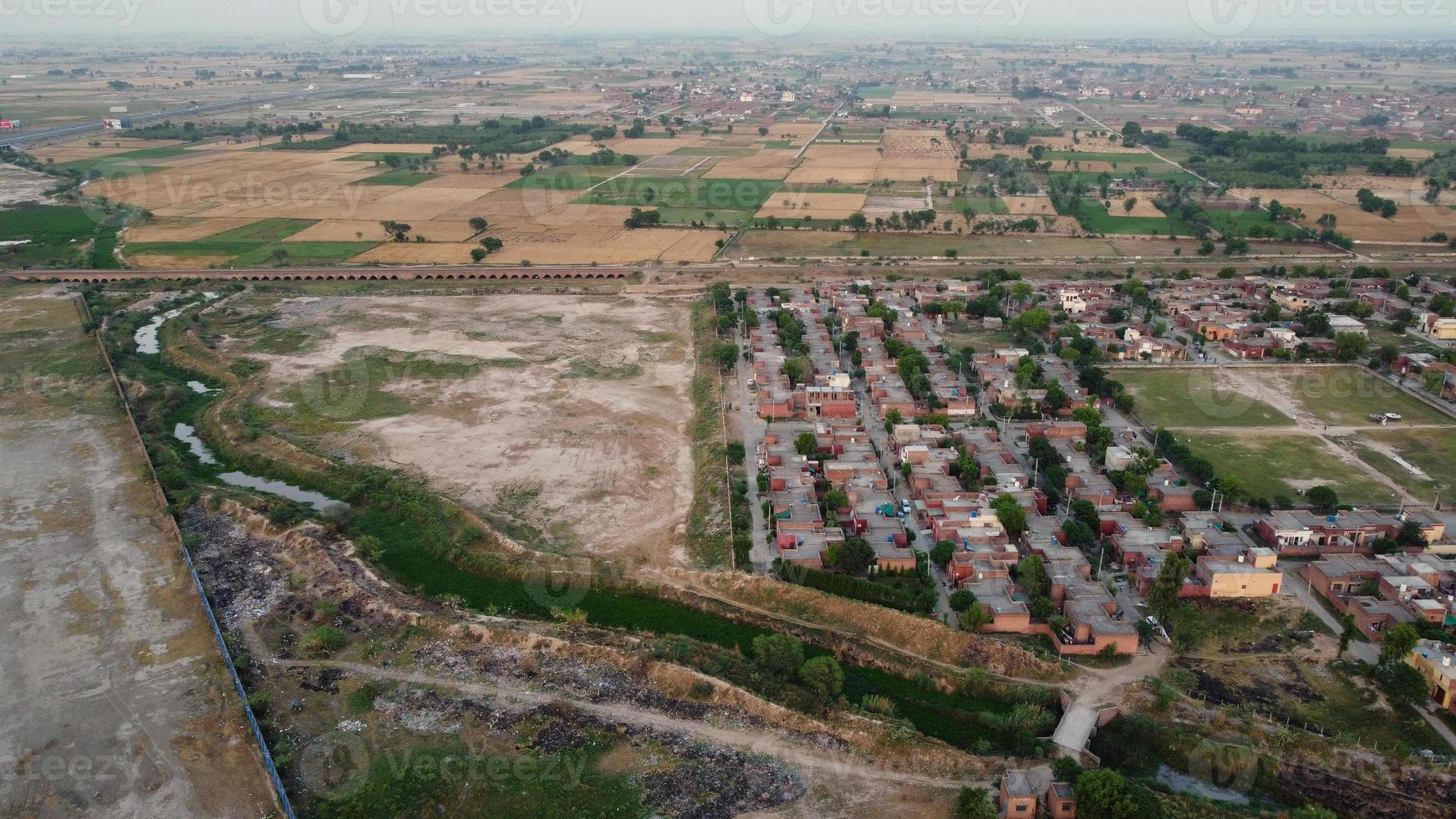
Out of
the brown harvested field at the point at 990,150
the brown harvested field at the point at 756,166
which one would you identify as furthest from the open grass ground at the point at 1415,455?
the brown harvested field at the point at 990,150

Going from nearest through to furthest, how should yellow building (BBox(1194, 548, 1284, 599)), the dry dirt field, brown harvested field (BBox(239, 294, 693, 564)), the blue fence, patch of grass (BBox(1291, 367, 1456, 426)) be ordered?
1. the blue fence
2. the dry dirt field
3. yellow building (BBox(1194, 548, 1284, 599))
4. brown harvested field (BBox(239, 294, 693, 564))
5. patch of grass (BBox(1291, 367, 1456, 426))

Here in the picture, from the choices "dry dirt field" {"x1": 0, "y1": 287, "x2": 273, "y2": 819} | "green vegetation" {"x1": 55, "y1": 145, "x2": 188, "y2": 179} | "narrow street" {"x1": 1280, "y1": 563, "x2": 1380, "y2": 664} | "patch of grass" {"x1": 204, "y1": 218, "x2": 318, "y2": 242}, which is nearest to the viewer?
"dry dirt field" {"x1": 0, "y1": 287, "x2": 273, "y2": 819}

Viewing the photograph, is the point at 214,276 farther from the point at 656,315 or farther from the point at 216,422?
the point at 656,315

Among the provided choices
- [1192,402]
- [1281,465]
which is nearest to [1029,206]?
[1192,402]

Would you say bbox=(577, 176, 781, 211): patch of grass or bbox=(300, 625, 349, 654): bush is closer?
bbox=(300, 625, 349, 654): bush

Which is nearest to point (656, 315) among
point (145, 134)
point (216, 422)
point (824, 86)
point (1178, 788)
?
point (216, 422)

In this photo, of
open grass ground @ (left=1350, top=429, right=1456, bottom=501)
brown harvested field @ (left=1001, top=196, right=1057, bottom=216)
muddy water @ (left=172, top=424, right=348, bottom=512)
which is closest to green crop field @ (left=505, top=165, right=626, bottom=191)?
brown harvested field @ (left=1001, top=196, right=1057, bottom=216)

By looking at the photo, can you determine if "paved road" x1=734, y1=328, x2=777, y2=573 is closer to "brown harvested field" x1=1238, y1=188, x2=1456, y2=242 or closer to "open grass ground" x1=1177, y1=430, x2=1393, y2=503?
"open grass ground" x1=1177, y1=430, x2=1393, y2=503
